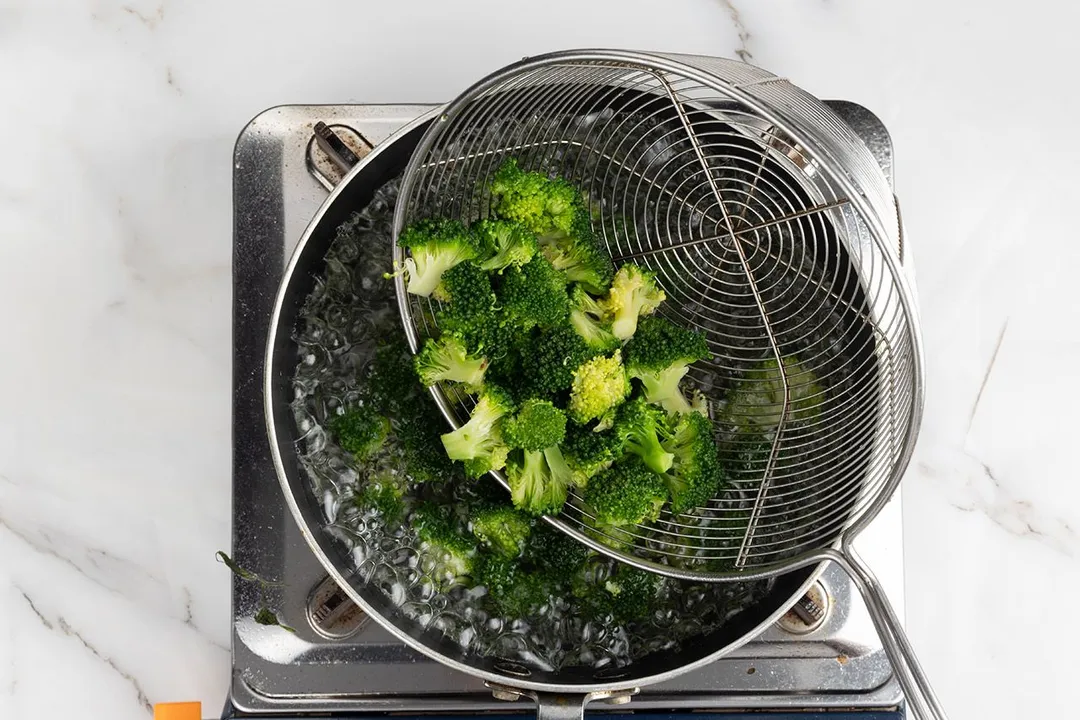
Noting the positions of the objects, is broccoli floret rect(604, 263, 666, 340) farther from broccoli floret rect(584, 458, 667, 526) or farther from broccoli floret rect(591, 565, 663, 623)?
broccoli floret rect(591, 565, 663, 623)

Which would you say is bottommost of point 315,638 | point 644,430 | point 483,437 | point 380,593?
point 315,638

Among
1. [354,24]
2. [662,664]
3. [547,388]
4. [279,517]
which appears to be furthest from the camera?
[354,24]

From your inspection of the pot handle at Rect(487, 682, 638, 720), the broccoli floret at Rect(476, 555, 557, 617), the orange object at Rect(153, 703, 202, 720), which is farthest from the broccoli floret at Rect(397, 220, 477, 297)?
the orange object at Rect(153, 703, 202, 720)

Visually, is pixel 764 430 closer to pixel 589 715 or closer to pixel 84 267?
pixel 589 715

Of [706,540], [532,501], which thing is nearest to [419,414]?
[532,501]

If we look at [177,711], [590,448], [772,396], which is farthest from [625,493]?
[177,711]

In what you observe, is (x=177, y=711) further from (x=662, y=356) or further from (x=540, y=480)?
(x=662, y=356)

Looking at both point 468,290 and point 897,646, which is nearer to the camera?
point 897,646
